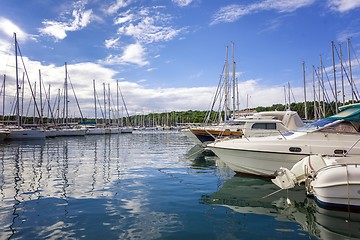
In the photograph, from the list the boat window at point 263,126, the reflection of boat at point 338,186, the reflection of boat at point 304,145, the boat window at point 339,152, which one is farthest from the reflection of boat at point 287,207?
the boat window at point 263,126

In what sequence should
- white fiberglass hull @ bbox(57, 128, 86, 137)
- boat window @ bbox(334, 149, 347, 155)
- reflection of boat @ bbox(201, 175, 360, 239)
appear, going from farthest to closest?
white fiberglass hull @ bbox(57, 128, 86, 137), boat window @ bbox(334, 149, 347, 155), reflection of boat @ bbox(201, 175, 360, 239)

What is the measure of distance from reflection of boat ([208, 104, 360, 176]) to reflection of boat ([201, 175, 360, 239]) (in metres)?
0.85

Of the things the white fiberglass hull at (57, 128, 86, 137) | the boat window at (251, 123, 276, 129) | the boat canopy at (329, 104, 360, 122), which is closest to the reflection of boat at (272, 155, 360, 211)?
the boat canopy at (329, 104, 360, 122)

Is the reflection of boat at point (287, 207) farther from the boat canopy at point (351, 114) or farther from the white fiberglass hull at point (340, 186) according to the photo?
the boat canopy at point (351, 114)

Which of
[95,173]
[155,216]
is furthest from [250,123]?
[155,216]

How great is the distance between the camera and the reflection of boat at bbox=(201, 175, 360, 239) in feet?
20.8

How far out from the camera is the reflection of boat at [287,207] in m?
6.34

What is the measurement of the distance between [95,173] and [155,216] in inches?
295

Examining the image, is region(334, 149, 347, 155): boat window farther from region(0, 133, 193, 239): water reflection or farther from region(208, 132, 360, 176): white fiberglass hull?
region(0, 133, 193, 239): water reflection

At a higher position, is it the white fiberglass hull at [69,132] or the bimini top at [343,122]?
the bimini top at [343,122]

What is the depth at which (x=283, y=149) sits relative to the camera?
10.7 metres

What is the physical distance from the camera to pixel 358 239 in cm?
573

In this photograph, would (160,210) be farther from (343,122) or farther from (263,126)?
(263,126)

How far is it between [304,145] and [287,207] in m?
3.45
